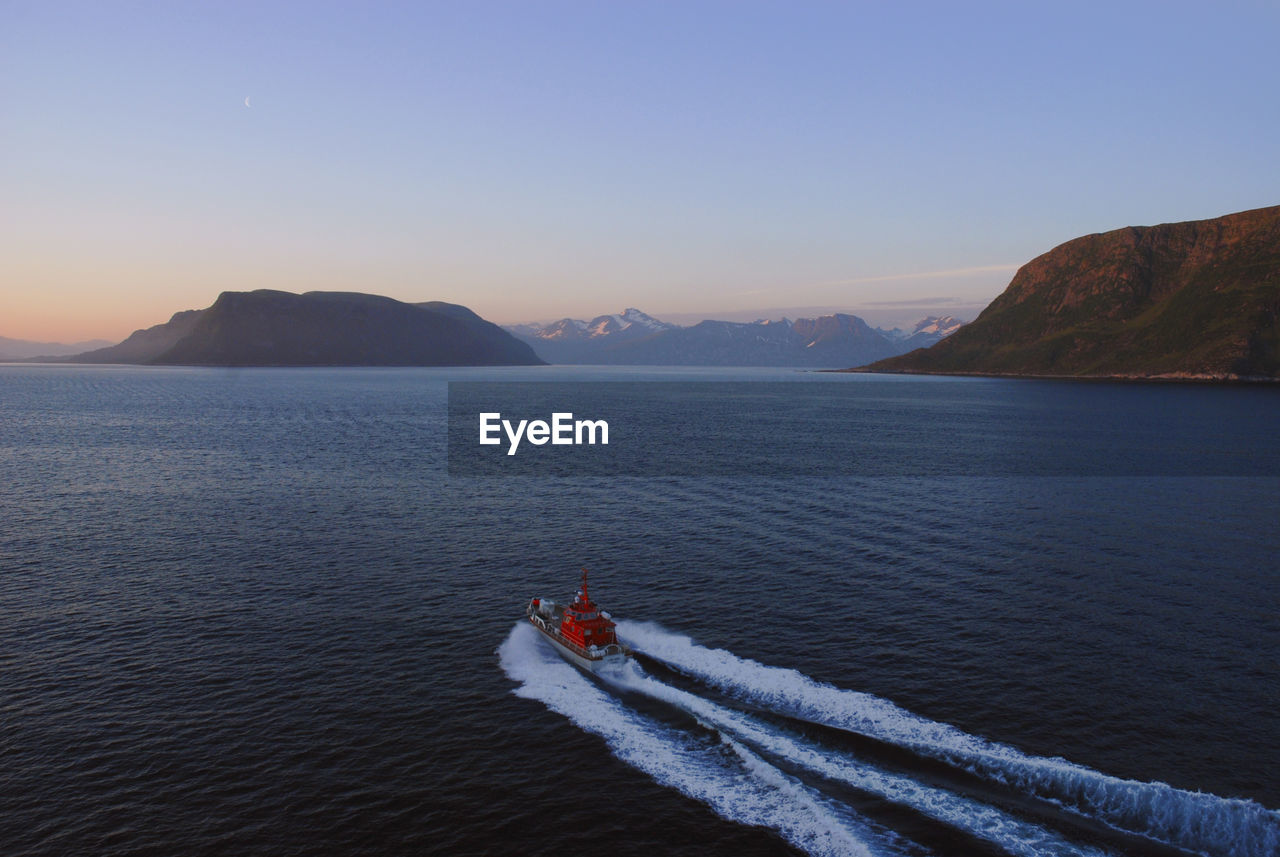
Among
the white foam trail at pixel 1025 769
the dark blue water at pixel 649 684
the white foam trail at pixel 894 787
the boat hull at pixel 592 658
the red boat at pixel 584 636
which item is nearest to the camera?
the white foam trail at pixel 894 787

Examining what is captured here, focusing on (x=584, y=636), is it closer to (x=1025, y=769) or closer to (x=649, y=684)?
(x=649, y=684)

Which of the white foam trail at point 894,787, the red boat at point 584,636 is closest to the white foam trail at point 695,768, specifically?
the red boat at point 584,636

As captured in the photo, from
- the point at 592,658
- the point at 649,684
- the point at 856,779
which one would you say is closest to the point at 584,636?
the point at 592,658

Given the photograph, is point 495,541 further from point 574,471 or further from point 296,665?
point 574,471

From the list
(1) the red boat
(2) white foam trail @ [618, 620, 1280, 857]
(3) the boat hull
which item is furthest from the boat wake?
(1) the red boat

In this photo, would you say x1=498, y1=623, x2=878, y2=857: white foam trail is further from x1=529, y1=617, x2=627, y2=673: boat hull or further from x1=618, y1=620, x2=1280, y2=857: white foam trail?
x1=618, y1=620, x2=1280, y2=857: white foam trail

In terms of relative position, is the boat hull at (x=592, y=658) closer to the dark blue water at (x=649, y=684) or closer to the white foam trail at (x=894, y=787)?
the dark blue water at (x=649, y=684)
